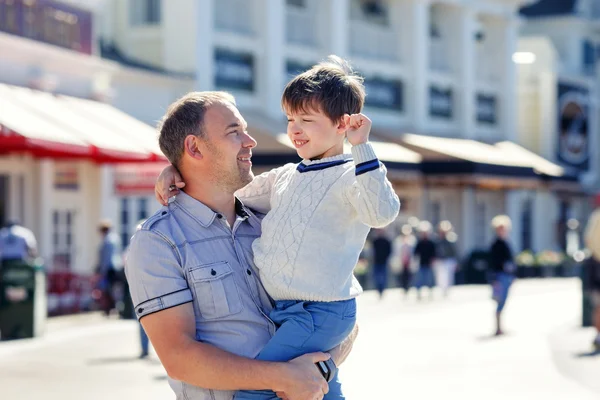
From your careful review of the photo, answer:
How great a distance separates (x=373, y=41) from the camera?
41938 mm

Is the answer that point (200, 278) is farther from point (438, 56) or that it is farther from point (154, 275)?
point (438, 56)

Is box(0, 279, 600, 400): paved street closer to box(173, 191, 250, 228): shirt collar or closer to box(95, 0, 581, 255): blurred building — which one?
box(173, 191, 250, 228): shirt collar

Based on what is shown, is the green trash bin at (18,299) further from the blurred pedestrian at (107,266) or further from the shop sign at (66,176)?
the shop sign at (66,176)

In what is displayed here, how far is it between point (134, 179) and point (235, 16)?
10216mm

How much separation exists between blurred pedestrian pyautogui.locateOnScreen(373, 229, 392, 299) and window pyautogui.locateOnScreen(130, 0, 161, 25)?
27.4 feet

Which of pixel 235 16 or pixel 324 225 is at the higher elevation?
pixel 235 16

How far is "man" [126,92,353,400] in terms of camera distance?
3879 mm

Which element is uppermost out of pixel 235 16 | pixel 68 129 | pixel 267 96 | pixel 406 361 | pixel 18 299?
pixel 235 16

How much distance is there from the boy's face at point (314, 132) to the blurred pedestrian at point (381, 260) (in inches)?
985

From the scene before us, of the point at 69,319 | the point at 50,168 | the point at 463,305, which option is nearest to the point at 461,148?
the point at 463,305

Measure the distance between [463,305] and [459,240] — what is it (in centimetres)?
1779

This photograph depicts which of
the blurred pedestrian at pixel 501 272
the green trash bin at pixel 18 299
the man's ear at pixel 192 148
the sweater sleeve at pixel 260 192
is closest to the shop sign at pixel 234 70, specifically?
the blurred pedestrian at pixel 501 272

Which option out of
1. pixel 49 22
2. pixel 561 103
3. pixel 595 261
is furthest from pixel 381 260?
pixel 561 103

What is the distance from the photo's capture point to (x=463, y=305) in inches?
1085
